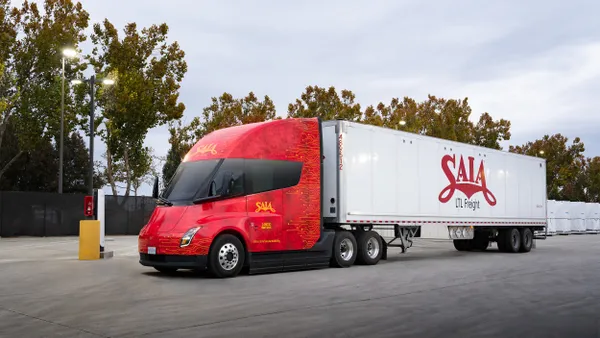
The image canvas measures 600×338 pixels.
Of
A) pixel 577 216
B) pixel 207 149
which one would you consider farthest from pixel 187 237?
pixel 577 216

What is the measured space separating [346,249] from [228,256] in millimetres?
3898

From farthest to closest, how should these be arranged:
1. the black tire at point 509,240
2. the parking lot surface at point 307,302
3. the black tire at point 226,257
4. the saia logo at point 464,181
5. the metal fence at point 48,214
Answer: the metal fence at point 48,214 < the black tire at point 509,240 < the saia logo at point 464,181 < the black tire at point 226,257 < the parking lot surface at point 307,302

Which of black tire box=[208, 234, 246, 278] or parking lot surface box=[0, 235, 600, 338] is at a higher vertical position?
black tire box=[208, 234, 246, 278]

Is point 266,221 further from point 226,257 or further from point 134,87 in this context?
point 134,87

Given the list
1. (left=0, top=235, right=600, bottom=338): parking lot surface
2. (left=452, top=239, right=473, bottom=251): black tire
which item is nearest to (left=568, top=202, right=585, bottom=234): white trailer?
(left=452, top=239, right=473, bottom=251): black tire

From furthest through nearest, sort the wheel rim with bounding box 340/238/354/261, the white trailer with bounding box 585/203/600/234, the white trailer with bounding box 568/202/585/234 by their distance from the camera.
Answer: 1. the white trailer with bounding box 585/203/600/234
2. the white trailer with bounding box 568/202/585/234
3. the wheel rim with bounding box 340/238/354/261

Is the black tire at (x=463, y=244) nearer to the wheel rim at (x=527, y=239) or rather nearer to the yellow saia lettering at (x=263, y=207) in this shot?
the wheel rim at (x=527, y=239)

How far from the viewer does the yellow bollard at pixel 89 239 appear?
18.4 m

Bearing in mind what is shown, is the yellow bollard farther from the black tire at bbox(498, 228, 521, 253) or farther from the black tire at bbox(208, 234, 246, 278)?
the black tire at bbox(498, 228, 521, 253)

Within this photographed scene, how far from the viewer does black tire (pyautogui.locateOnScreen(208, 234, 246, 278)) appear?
13.4 metres

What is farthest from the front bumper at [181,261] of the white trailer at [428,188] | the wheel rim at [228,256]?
the white trailer at [428,188]

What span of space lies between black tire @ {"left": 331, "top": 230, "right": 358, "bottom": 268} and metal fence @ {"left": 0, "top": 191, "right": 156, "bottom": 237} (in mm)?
22877

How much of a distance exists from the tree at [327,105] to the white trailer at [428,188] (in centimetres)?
2915

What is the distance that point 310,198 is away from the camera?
15.6m
